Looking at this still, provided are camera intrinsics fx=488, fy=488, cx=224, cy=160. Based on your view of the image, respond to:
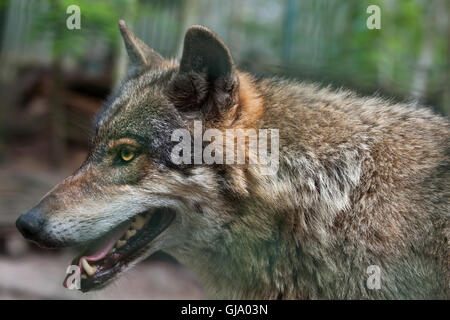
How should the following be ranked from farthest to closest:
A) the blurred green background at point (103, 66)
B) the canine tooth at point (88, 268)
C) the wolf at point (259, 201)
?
1. the blurred green background at point (103, 66)
2. the canine tooth at point (88, 268)
3. the wolf at point (259, 201)

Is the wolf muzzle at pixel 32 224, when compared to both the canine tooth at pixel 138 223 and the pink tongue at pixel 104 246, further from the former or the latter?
the canine tooth at pixel 138 223

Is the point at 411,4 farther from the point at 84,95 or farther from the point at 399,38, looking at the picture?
the point at 84,95

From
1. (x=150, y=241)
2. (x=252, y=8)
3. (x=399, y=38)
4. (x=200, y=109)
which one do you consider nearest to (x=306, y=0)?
(x=200, y=109)

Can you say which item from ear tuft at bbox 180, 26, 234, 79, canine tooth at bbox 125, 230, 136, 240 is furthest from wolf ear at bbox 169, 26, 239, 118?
canine tooth at bbox 125, 230, 136, 240

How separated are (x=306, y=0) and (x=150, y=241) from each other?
19.7ft

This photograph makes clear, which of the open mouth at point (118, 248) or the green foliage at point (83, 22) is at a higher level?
the green foliage at point (83, 22)

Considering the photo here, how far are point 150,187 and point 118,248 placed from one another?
48cm

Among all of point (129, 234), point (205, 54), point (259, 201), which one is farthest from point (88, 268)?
point (205, 54)

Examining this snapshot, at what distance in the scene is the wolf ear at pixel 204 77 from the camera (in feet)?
9.54

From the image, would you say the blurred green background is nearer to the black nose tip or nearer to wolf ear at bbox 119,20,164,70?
wolf ear at bbox 119,20,164,70

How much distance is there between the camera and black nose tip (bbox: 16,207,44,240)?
299 cm

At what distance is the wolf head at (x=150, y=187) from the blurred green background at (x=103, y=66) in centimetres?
100

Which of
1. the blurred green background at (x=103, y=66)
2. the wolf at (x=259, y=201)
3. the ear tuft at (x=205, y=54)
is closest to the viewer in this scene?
the ear tuft at (x=205, y=54)

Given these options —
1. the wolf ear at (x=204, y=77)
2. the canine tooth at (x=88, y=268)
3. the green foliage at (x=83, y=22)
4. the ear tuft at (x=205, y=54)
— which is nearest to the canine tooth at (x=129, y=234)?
the canine tooth at (x=88, y=268)
